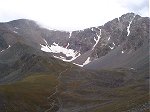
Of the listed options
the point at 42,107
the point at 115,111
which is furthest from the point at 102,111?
the point at 42,107

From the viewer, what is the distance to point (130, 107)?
137875 mm

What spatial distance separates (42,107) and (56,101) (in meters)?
21.3

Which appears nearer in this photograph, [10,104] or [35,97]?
[10,104]

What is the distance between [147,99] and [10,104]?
2372 inches

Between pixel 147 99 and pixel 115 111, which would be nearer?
pixel 115 111

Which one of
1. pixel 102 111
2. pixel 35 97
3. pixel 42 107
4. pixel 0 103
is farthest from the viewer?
pixel 35 97

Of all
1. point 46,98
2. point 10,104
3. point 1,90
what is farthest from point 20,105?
point 46,98

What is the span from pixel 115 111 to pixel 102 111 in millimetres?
10616

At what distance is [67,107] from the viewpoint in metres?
187

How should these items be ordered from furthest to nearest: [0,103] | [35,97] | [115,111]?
[35,97] → [0,103] → [115,111]

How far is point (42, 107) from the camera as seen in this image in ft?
568

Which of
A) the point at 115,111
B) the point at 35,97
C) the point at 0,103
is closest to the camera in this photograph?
the point at 115,111

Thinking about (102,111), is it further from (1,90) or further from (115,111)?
(1,90)

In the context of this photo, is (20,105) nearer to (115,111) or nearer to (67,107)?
(67,107)
